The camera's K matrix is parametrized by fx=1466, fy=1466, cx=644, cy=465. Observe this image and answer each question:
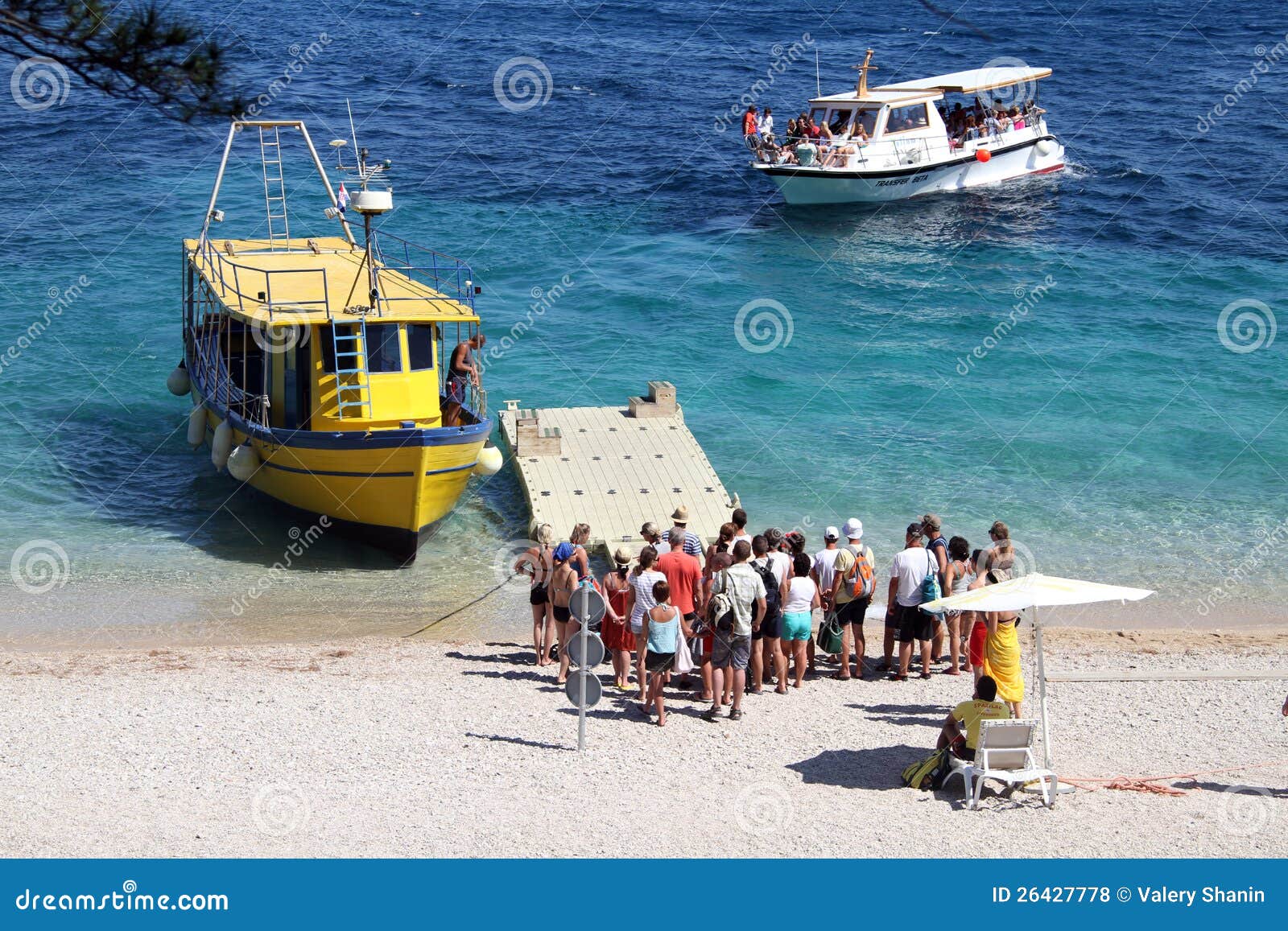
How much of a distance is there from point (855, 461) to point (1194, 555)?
4.97 m

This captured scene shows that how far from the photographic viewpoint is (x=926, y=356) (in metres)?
25.9

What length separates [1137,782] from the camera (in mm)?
10898

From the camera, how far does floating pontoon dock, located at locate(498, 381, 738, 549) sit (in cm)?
1761

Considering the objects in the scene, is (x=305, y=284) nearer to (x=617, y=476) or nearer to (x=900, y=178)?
(x=617, y=476)

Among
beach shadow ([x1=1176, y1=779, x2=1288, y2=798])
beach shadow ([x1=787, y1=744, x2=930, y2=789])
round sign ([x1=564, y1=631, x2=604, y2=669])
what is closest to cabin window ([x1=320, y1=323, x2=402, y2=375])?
round sign ([x1=564, y1=631, x2=604, y2=669])

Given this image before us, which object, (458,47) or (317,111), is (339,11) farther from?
(317,111)

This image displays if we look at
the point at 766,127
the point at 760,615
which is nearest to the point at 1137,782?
the point at 760,615

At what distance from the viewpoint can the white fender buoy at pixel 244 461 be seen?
57.6 ft

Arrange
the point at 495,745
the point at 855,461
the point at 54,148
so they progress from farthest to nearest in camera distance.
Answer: the point at 54,148 → the point at 855,461 → the point at 495,745

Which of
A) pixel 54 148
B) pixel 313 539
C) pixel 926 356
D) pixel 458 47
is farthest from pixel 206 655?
pixel 458 47

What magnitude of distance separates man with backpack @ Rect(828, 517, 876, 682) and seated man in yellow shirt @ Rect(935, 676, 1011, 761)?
2.34 meters

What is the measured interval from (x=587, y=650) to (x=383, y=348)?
→ 7.16 m

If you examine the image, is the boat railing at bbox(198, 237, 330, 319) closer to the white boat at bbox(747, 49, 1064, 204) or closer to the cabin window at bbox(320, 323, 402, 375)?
the cabin window at bbox(320, 323, 402, 375)

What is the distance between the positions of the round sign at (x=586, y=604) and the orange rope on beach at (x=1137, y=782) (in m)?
3.69
